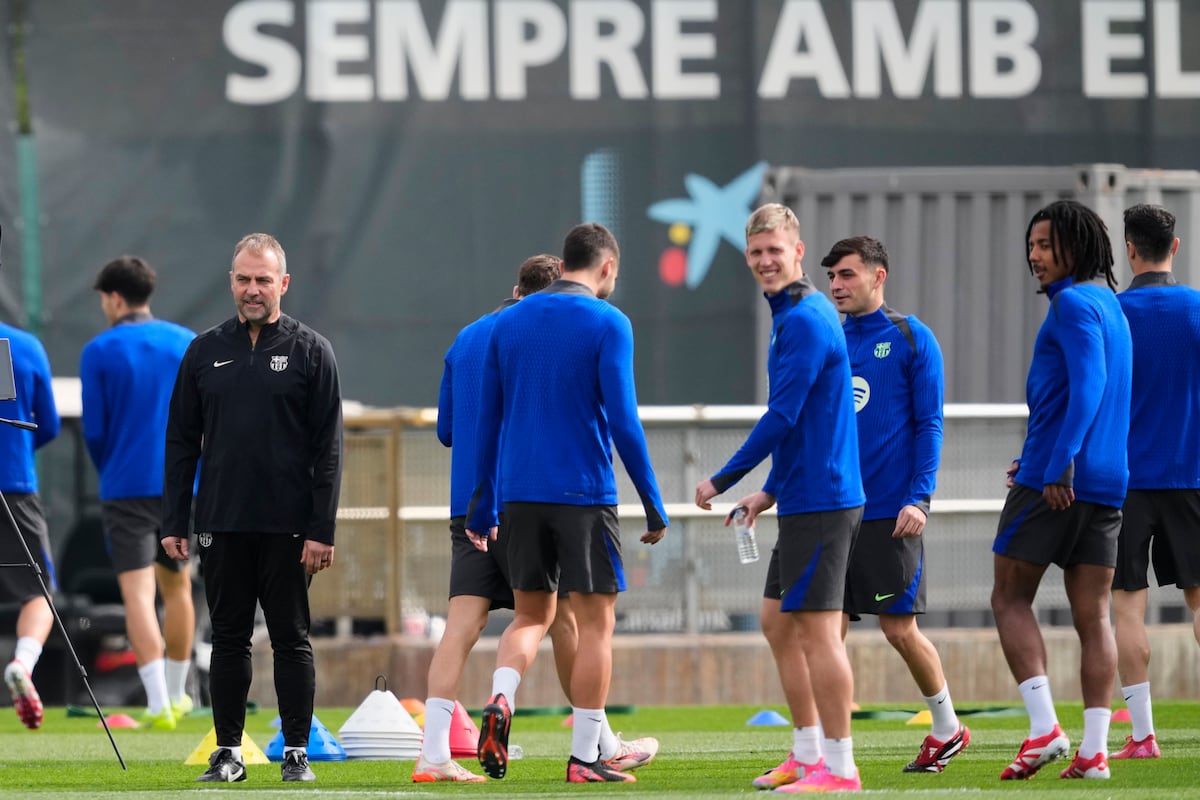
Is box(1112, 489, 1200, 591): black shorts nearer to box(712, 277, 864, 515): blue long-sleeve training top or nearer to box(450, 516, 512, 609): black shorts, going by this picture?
box(712, 277, 864, 515): blue long-sleeve training top

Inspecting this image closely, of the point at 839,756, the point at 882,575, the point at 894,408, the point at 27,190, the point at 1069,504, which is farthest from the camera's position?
the point at 27,190

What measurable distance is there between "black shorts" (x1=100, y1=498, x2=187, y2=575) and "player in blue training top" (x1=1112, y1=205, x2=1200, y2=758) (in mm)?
4614

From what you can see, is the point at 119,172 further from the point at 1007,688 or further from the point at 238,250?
the point at 238,250

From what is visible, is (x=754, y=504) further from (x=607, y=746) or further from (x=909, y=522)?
(x=607, y=746)

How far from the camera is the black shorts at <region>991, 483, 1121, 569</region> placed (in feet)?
22.5

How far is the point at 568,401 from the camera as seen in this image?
6.68 meters

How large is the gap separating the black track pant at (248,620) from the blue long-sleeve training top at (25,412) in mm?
2650

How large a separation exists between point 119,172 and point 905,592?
9.65 m

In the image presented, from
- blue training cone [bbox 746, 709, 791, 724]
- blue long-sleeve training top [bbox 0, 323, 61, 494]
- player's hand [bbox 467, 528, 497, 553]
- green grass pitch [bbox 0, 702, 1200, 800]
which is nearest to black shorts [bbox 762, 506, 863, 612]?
green grass pitch [bbox 0, 702, 1200, 800]

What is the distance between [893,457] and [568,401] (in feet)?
4.46

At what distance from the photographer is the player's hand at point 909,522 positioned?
23.7 feet

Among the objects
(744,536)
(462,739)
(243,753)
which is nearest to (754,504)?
(744,536)

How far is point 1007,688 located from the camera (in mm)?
11648

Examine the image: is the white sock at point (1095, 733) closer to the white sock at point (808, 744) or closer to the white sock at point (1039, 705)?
the white sock at point (1039, 705)
